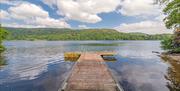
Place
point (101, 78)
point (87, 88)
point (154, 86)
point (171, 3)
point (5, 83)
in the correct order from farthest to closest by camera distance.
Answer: point (171, 3) < point (5, 83) < point (154, 86) < point (101, 78) < point (87, 88)

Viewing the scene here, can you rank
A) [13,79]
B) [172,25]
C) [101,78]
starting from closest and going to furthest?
[101,78]
[13,79]
[172,25]

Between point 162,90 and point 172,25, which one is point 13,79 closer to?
point 162,90

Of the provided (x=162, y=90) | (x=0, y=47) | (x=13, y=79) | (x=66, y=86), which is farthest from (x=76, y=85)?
(x=0, y=47)

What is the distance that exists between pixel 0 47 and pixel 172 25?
4944 centimetres

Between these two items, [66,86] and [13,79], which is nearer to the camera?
[66,86]

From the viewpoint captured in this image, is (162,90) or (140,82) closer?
(162,90)

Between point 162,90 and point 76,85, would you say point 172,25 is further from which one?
point 76,85

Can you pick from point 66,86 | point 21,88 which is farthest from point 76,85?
point 21,88

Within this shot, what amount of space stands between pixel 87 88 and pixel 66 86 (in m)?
1.54

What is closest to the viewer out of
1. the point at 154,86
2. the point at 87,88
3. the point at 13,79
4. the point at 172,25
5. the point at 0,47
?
the point at 87,88

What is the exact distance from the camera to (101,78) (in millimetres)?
16047

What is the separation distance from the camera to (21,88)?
16.7 metres

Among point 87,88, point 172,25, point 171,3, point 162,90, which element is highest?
point 171,3

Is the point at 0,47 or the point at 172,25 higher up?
the point at 172,25
